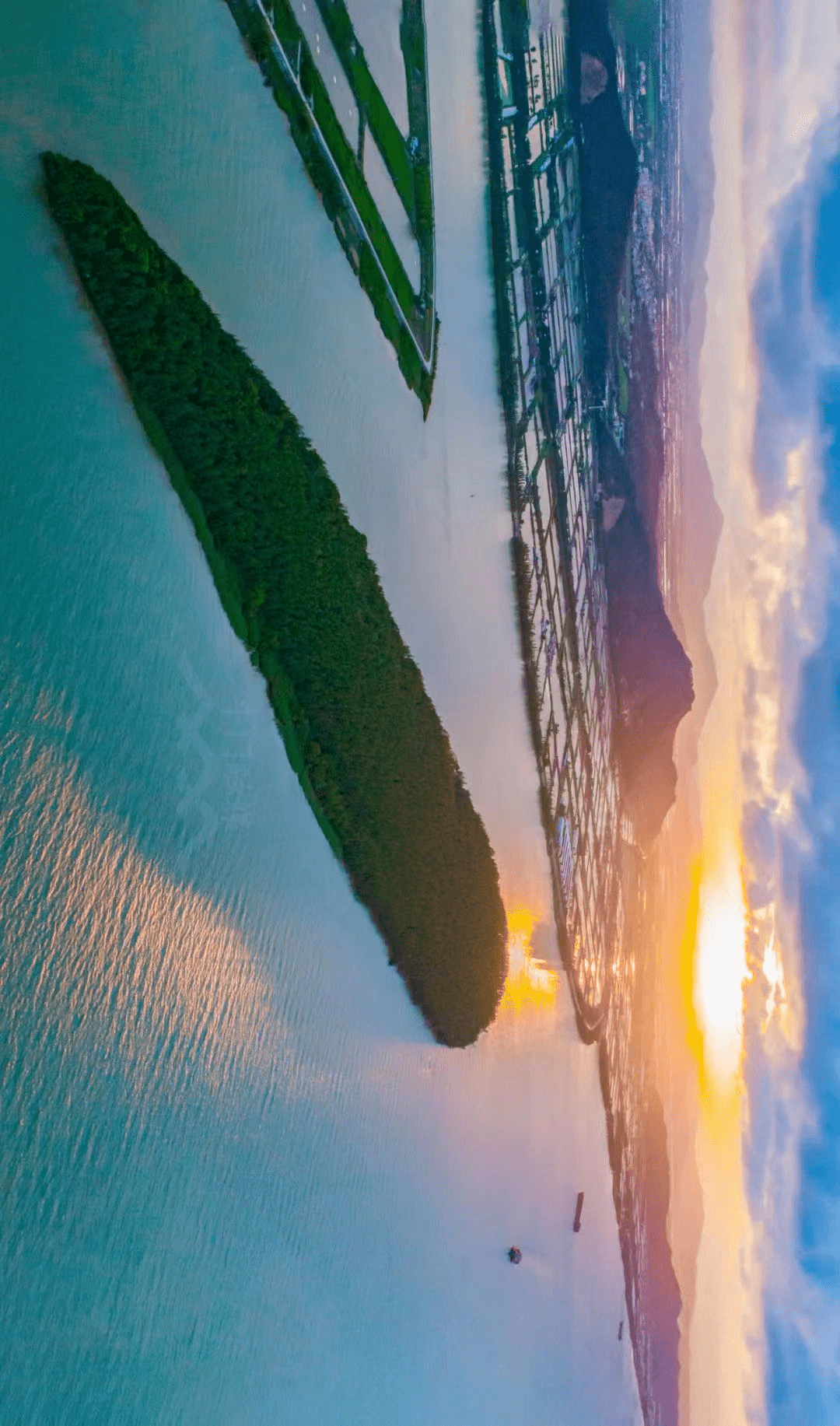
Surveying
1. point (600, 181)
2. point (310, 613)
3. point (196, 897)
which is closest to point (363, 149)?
point (310, 613)

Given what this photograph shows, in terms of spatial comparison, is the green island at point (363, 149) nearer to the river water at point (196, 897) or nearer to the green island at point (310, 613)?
the river water at point (196, 897)

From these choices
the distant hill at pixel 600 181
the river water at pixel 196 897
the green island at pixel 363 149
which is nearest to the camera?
the river water at pixel 196 897

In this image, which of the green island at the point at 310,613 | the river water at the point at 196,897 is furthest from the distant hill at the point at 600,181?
the green island at the point at 310,613

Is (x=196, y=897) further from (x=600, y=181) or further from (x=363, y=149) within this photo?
(x=600, y=181)

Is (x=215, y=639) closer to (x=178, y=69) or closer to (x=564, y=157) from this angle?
(x=178, y=69)

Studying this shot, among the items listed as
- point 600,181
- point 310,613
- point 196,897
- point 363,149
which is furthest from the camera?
point 600,181

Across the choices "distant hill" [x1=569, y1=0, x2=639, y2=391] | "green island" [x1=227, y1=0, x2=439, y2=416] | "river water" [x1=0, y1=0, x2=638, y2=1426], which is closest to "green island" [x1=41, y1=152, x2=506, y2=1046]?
"river water" [x1=0, y1=0, x2=638, y2=1426]
